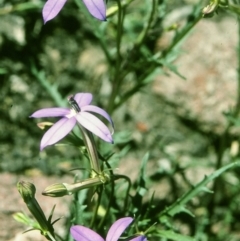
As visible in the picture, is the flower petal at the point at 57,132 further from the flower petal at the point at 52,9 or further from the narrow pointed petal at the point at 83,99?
the flower petal at the point at 52,9

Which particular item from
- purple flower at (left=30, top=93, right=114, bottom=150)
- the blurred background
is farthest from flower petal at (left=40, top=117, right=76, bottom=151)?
the blurred background

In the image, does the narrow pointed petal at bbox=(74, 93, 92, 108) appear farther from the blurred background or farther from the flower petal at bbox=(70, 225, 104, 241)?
the blurred background

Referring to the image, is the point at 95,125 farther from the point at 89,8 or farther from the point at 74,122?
the point at 89,8

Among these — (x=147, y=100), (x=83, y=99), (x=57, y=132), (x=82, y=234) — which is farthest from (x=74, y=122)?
(x=147, y=100)

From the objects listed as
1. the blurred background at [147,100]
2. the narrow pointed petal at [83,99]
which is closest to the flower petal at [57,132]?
the narrow pointed petal at [83,99]

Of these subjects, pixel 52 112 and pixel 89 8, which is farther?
pixel 52 112

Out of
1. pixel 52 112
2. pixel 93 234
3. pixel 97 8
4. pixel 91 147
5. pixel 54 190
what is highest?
pixel 97 8

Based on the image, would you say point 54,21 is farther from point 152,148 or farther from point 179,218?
point 179,218
